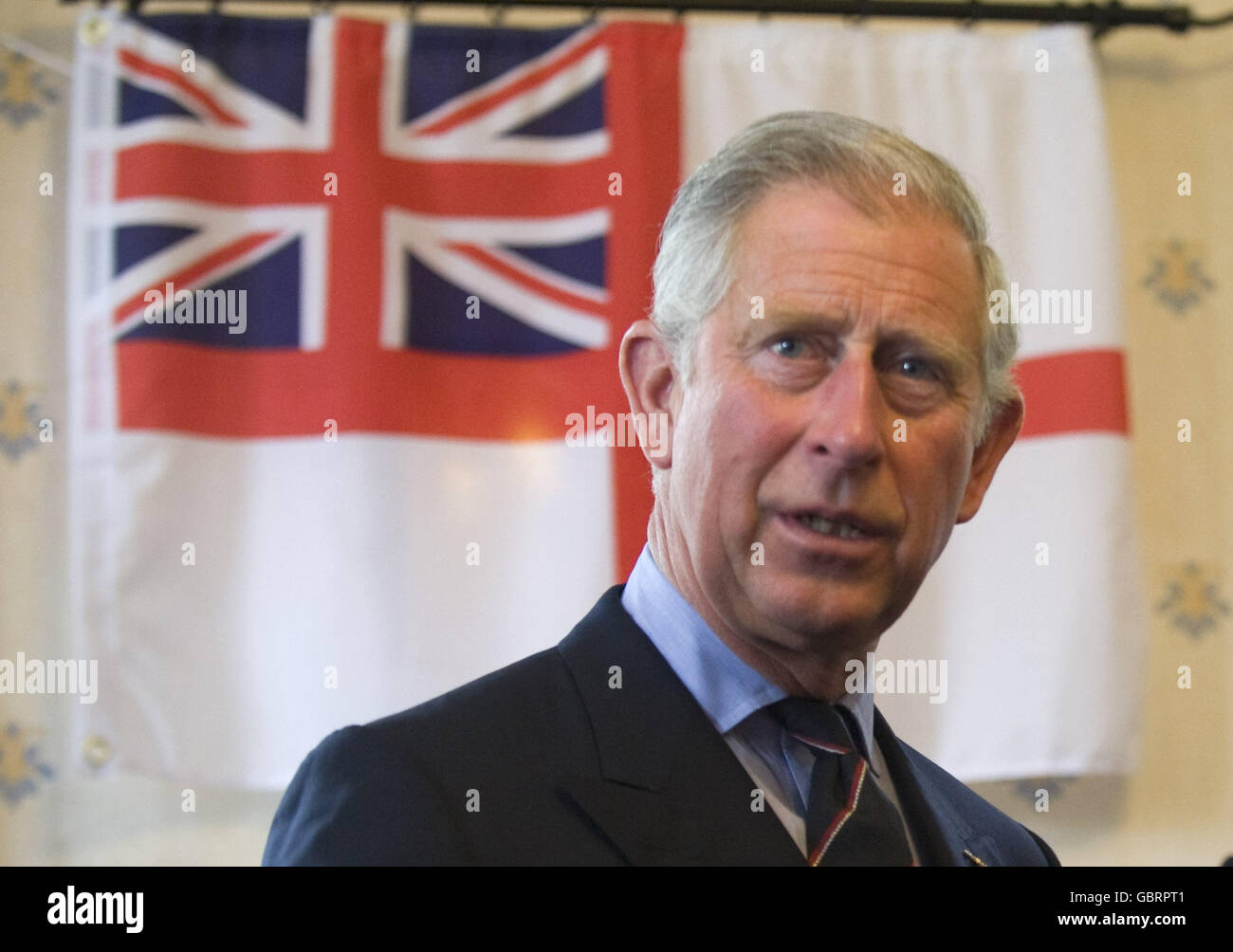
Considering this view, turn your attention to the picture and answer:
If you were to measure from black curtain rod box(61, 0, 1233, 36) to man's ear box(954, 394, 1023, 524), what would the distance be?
96cm

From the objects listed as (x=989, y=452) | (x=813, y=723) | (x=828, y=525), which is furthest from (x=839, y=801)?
(x=989, y=452)

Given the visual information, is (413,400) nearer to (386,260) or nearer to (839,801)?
(386,260)

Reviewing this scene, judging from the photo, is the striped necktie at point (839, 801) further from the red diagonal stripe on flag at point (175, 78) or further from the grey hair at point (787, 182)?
the red diagonal stripe on flag at point (175, 78)

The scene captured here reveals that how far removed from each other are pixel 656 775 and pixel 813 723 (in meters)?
0.10

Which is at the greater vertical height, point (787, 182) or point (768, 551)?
point (787, 182)

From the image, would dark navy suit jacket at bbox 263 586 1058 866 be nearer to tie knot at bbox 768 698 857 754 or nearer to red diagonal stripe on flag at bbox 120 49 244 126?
tie knot at bbox 768 698 857 754

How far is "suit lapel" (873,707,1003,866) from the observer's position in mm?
857

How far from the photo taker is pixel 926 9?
Answer: 174 centimetres

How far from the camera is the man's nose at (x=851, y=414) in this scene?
0.77 metres

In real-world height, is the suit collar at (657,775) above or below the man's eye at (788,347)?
below

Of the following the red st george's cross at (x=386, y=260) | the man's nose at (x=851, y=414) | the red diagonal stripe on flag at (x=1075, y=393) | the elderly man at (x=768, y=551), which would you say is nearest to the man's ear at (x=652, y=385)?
the elderly man at (x=768, y=551)

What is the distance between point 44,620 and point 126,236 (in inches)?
16.9

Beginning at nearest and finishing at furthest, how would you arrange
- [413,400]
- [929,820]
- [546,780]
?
[546,780] → [929,820] → [413,400]

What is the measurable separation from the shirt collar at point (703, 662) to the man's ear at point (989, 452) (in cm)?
14
